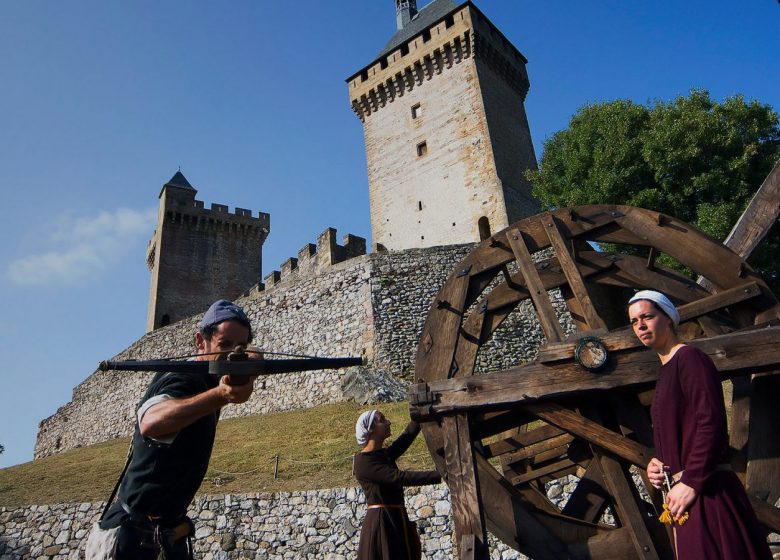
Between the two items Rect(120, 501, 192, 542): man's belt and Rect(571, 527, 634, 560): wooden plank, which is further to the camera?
Rect(571, 527, 634, 560): wooden plank

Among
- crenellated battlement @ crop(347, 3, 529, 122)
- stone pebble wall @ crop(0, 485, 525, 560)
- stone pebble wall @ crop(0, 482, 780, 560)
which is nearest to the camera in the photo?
stone pebble wall @ crop(0, 482, 780, 560)

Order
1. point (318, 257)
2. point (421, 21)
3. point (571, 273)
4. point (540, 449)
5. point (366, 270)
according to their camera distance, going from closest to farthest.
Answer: point (571, 273) < point (540, 449) < point (366, 270) < point (318, 257) < point (421, 21)

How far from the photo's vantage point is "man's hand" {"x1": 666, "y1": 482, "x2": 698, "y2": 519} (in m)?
2.44

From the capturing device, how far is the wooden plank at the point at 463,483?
358 cm

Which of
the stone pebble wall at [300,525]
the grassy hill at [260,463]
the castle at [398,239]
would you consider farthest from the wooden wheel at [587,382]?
the castle at [398,239]

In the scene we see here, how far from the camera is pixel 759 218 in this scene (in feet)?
13.5

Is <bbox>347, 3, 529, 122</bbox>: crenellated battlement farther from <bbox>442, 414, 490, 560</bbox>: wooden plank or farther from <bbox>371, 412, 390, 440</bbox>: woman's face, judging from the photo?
<bbox>442, 414, 490, 560</bbox>: wooden plank

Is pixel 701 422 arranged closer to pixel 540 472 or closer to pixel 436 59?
pixel 540 472

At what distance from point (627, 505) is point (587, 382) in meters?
0.85

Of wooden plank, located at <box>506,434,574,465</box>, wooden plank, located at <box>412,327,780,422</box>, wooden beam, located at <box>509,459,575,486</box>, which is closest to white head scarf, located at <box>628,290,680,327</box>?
wooden plank, located at <box>412,327,780,422</box>

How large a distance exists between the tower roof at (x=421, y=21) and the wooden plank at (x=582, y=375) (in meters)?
27.3

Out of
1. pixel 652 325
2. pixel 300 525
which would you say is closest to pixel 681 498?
pixel 652 325

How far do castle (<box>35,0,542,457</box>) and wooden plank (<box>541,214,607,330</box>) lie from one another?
41.1ft

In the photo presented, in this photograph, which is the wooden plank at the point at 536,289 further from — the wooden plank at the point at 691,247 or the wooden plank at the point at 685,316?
the wooden plank at the point at 691,247
